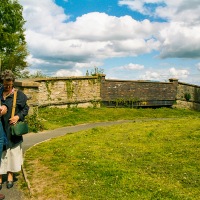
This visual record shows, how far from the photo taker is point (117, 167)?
6.38m

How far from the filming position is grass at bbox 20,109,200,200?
512 centimetres

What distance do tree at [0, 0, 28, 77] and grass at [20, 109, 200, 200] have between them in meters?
27.5

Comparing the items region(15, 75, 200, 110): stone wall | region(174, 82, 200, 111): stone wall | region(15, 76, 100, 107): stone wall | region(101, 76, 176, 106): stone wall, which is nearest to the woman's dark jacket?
region(15, 75, 200, 110): stone wall

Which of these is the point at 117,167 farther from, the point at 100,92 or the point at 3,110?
the point at 100,92

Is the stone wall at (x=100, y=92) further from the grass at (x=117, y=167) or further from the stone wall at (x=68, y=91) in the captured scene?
the grass at (x=117, y=167)

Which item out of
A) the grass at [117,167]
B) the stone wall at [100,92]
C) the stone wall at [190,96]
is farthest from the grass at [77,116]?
the stone wall at [190,96]

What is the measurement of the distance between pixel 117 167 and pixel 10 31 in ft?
108

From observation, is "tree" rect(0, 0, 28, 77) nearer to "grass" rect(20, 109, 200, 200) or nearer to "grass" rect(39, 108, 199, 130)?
"grass" rect(39, 108, 199, 130)

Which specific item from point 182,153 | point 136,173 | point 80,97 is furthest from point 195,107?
point 136,173

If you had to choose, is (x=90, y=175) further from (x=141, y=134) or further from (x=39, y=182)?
(x=141, y=134)

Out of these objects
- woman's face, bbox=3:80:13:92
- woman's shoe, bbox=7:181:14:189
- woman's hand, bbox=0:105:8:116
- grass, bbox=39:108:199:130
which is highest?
woman's face, bbox=3:80:13:92

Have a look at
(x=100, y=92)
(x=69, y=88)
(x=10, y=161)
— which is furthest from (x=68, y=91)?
(x=10, y=161)

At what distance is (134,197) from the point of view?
485 cm

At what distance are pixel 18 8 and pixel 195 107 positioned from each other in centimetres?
2588
